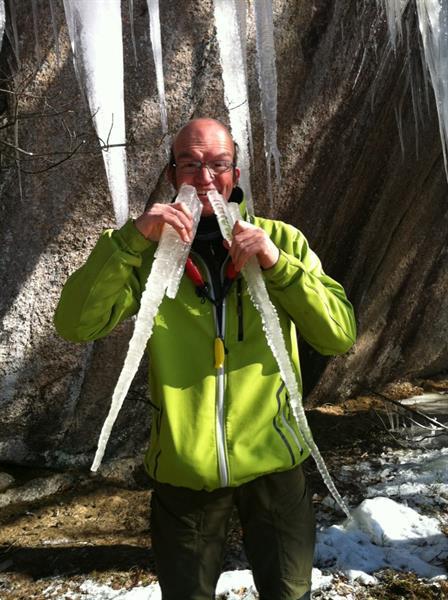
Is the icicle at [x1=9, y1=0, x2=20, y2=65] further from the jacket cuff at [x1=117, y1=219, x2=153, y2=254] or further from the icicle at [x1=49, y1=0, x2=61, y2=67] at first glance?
the jacket cuff at [x1=117, y1=219, x2=153, y2=254]

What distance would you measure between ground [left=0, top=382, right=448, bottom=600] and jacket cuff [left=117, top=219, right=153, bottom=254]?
2.20 meters

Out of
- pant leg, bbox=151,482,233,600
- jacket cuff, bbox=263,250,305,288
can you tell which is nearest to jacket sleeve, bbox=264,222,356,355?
jacket cuff, bbox=263,250,305,288

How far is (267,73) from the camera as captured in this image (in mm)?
3631

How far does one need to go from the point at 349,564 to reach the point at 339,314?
77.7 inches

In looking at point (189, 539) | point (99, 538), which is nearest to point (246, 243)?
point (189, 539)

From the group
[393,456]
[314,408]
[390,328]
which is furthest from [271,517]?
[390,328]

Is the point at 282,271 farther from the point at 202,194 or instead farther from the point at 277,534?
the point at 277,534

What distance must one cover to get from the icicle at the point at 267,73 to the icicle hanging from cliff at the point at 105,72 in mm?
913

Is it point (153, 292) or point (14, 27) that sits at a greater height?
point (14, 27)

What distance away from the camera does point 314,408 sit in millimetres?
5629

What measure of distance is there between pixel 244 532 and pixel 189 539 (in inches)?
9.1

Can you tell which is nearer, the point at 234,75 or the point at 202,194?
the point at 202,194

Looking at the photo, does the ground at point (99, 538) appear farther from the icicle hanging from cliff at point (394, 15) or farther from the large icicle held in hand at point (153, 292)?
the icicle hanging from cliff at point (394, 15)

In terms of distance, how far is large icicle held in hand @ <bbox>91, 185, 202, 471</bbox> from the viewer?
160cm
